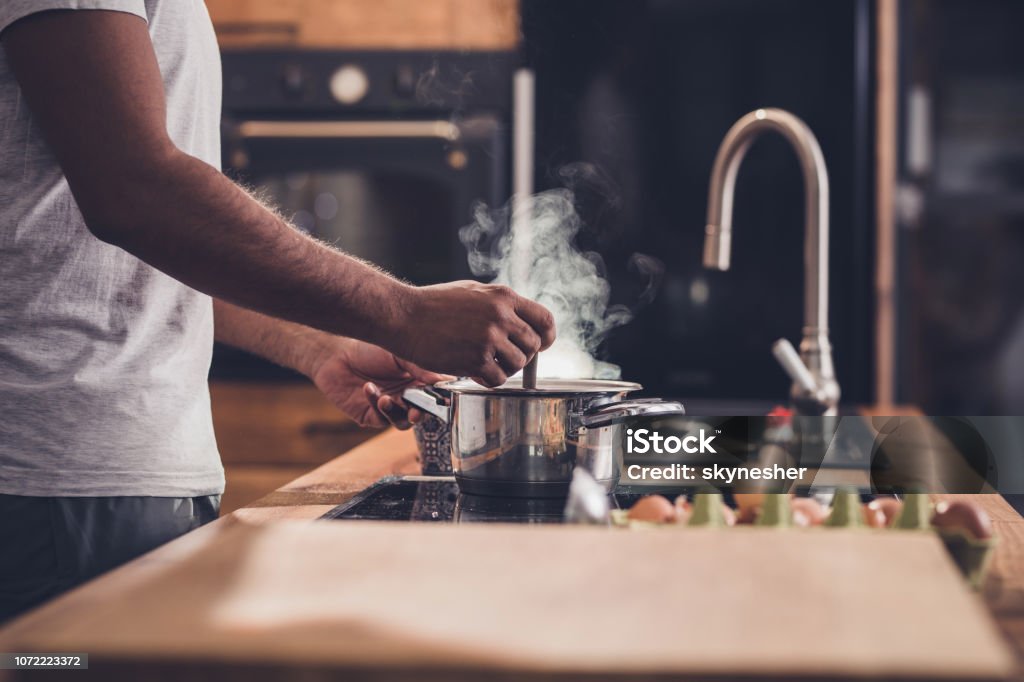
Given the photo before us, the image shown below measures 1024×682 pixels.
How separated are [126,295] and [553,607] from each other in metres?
0.66

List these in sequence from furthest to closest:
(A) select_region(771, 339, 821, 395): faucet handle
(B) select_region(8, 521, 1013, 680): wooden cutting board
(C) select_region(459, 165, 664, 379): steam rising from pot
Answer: (C) select_region(459, 165, 664, 379): steam rising from pot < (A) select_region(771, 339, 821, 395): faucet handle < (B) select_region(8, 521, 1013, 680): wooden cutting board

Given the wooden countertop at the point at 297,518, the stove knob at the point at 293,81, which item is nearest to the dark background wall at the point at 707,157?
the stove knob at the point at 293,81

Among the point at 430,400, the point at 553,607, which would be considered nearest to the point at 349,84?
the point at 430,400

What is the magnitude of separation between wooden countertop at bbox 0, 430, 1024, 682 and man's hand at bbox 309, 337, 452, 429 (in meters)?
0.09

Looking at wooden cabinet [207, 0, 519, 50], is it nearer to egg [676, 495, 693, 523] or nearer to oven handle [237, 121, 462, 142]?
oven handle [237, 121, 462, 142]

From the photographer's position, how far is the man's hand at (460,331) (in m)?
0.94

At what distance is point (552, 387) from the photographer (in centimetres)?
111

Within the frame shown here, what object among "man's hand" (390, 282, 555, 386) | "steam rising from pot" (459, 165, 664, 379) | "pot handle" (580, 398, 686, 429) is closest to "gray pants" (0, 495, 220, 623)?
"man's hand" (390, 282, 555, 386)

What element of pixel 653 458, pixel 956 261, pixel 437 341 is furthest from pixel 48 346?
pixel 956 261

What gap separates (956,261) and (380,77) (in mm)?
1630

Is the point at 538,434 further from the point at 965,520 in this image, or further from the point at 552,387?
the point at 965,520

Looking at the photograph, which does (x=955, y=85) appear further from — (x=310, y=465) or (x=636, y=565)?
(x=636, y=565)

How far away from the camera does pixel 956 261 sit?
9.27ft

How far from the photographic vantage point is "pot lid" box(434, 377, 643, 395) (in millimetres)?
973
